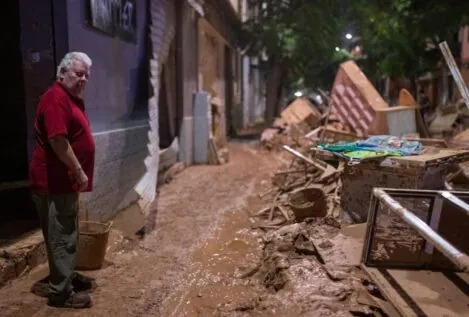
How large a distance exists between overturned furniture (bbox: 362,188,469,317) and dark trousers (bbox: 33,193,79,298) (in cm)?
244

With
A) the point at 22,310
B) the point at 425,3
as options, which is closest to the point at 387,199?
the point at 22,310

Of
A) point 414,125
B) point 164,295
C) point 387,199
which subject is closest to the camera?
point 387,199

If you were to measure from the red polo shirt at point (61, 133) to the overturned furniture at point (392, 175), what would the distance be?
2992 millimetres

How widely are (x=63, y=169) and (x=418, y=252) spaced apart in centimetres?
302

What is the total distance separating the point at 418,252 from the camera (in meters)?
4.09

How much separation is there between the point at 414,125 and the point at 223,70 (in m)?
10.3

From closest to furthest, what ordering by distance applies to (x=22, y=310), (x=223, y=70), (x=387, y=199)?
(x=387, y=199), (x=22, y=310), (x=223, y=70)

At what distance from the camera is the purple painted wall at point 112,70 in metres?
5.62

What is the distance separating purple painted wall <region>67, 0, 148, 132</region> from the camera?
18.4 ft

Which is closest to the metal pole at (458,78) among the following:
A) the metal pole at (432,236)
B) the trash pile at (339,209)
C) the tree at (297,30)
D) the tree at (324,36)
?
the trash pile at (339,209)

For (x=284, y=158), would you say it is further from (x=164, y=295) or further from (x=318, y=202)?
(x=164, y=295)

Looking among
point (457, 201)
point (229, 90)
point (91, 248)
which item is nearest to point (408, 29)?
point (229, 90)

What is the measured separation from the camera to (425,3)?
1329cm

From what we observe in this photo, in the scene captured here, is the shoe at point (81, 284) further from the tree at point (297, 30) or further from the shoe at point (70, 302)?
the tree at point (297, 30)
